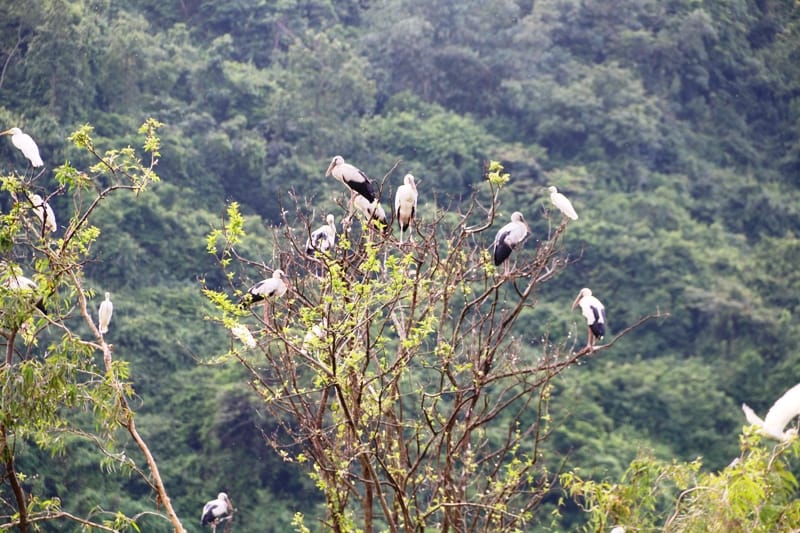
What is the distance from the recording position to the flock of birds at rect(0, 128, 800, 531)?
5191 mm

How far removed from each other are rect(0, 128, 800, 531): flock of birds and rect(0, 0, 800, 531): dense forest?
276 inches

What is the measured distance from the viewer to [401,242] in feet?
19.4

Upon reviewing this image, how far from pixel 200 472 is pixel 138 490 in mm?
875

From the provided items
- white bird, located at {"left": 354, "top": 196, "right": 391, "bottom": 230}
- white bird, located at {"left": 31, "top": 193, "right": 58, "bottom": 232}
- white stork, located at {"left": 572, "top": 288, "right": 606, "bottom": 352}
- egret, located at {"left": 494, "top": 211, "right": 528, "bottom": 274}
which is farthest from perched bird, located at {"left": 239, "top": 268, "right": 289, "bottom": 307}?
white stork, located at {"left": 572, "top": 288, "right": 606, "bottom": 352}

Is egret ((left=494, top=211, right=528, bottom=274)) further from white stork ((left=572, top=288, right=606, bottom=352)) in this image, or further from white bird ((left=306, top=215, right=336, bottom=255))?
white bird ((left=306, top=215, right=336, bottom=255))

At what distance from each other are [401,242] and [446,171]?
55.6 feet

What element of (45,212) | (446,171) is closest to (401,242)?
(45,212)

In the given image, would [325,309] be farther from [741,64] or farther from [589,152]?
[741,64]

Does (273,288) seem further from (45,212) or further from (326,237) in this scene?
(326,237)

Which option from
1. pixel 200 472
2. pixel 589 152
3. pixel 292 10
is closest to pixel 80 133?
pixel 200 472

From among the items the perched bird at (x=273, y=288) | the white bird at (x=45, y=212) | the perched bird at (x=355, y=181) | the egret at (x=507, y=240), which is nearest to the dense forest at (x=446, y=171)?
the perched bird at (x=355, y=181)

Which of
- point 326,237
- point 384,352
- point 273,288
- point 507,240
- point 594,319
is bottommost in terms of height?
point 594,319

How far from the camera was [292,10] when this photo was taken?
26734mm

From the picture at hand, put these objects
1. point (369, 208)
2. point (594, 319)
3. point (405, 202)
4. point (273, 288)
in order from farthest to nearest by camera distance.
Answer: point (594, 319)
point (405, 202)
point (369, 208)
point (273, 288)
